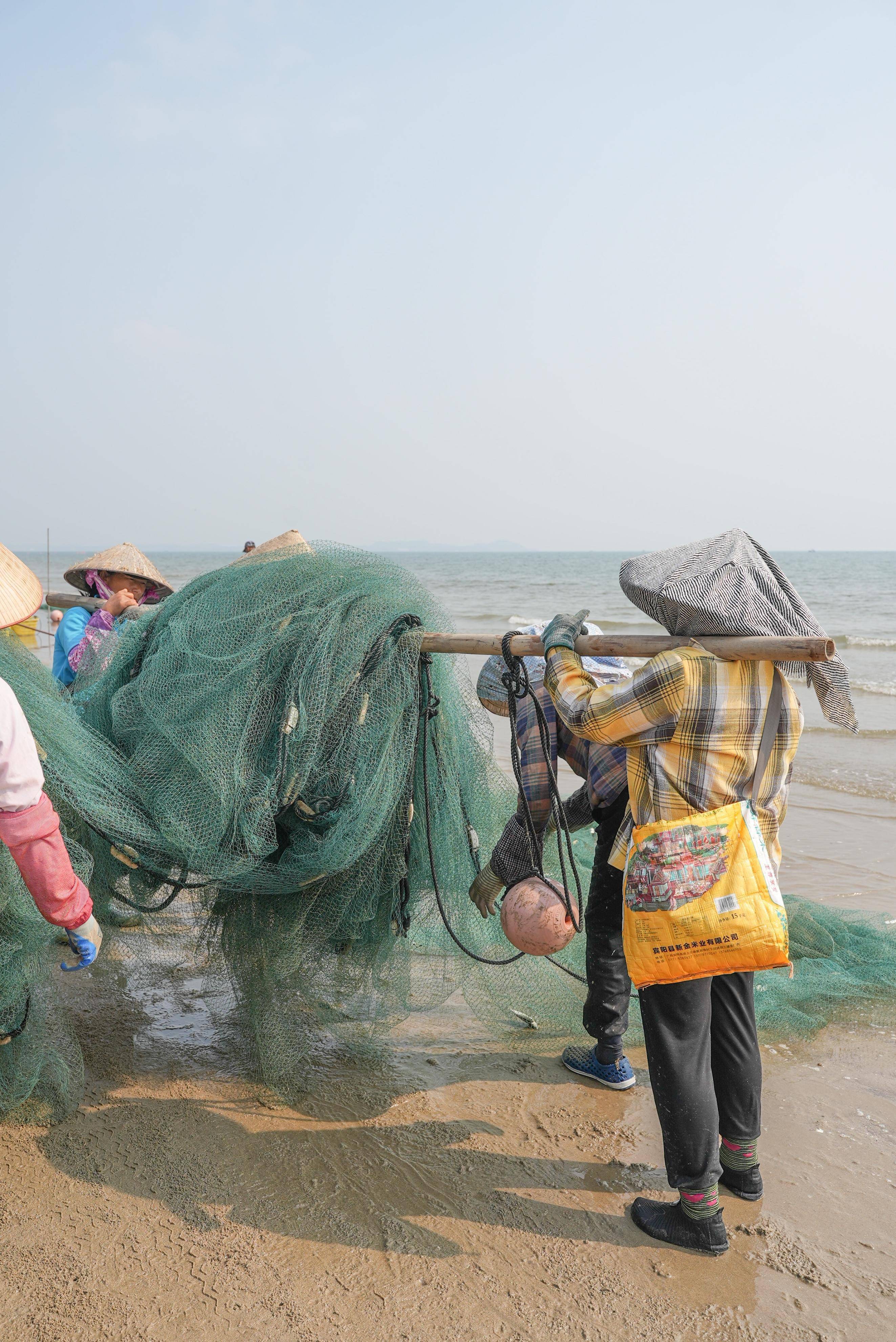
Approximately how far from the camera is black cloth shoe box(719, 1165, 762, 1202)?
8.81 feet

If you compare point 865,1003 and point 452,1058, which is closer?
point 452,1058

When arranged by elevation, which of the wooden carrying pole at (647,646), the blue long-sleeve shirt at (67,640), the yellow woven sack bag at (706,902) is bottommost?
the yellow woven sack bag at (706,902)

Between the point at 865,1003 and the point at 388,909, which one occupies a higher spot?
the point at 388,909

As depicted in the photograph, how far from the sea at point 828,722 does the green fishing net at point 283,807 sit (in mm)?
452

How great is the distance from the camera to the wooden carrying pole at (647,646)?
2.23 m

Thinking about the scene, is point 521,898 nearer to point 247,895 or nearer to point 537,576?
point 247,895

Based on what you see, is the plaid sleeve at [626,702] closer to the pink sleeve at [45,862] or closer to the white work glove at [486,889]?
the white work glove at [486,889]

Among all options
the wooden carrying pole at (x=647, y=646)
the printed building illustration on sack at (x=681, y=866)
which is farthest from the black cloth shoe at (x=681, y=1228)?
the wooden carrying pole at (x=647, y=646)

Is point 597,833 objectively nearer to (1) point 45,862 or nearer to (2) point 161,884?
(2) point 161,884

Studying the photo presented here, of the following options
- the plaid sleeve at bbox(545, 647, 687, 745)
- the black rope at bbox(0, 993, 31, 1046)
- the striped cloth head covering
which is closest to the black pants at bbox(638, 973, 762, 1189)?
the plaid sleeve at bbox(545, 647, 687, 745)

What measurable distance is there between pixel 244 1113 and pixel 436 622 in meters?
1.71

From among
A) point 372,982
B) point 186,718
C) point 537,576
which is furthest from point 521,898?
point 537,576

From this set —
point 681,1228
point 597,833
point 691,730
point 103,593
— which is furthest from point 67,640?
point 681,1228

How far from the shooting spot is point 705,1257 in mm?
2447
